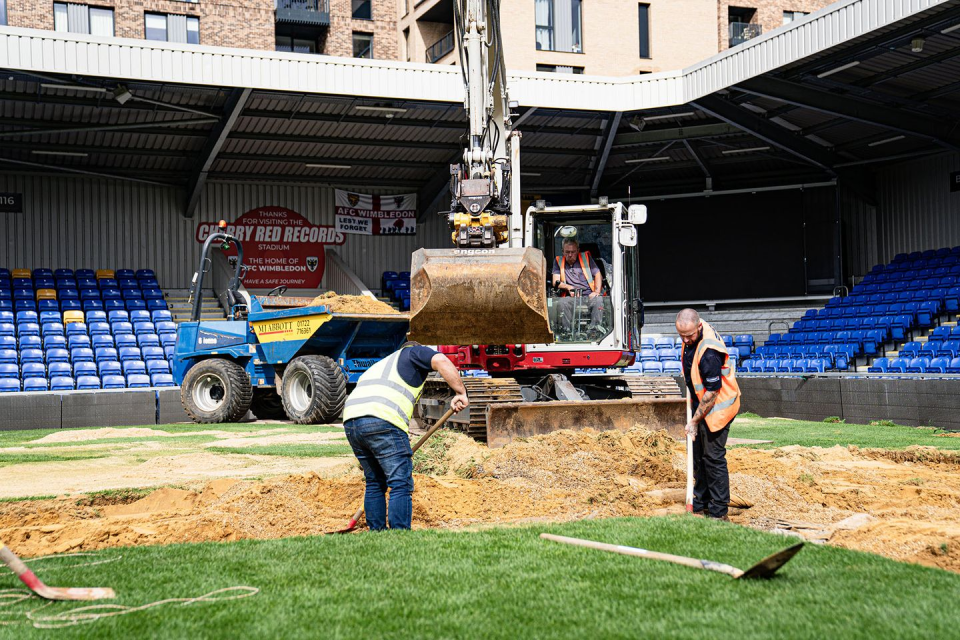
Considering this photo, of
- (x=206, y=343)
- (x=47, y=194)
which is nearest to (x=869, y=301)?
(x=206, y=343)

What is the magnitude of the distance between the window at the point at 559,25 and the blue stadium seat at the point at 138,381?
75.0 ft

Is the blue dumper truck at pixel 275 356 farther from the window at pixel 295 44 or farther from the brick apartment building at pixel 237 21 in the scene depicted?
the window at pixel 295 44

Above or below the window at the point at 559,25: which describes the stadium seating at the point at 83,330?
below

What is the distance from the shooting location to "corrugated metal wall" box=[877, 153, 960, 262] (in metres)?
26.9

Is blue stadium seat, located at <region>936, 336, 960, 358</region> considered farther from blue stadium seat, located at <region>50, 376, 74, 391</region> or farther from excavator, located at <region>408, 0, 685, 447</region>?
blue stadium seat, located at <region>50, 376, 74, 391</region>

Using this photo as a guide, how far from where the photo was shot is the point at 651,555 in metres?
5.61

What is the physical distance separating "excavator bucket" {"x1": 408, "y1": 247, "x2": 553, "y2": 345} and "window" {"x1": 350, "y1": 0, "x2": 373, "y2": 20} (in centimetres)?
3678

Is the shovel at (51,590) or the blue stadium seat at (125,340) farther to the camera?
the blue stadium seat at (125,340)

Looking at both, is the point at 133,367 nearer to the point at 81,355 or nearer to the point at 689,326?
the point at 81,355

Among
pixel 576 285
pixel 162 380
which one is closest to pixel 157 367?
pixel 162 380

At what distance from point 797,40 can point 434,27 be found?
25.5 m

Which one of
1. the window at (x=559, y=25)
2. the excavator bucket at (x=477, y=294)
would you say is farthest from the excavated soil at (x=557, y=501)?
the window at (x=559, y=25)

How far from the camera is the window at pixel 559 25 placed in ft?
130

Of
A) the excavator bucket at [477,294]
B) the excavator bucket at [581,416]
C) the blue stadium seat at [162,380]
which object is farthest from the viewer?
the blue stadium seat at [162,380]
